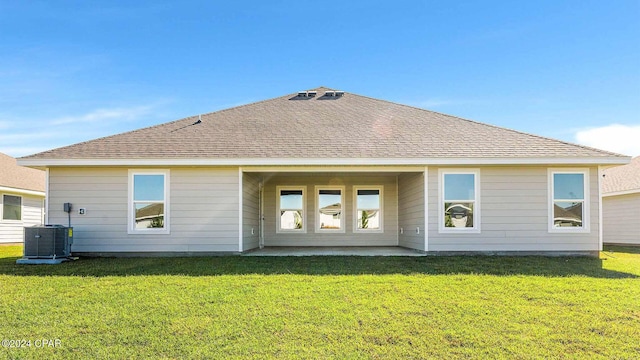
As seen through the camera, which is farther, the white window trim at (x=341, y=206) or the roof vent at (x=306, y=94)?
the roof vent at (x=306, y=94)

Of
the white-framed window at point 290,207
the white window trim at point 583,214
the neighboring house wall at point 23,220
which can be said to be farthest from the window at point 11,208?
the white window trim at point 583,214

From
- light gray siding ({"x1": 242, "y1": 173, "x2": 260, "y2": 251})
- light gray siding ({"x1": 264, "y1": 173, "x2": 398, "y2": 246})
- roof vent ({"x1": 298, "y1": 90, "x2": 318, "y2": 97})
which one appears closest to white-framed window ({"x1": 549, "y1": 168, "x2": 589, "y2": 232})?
light gray siding ({"x1": 264, "y1": 173, "x2": 398, "y2": 246})

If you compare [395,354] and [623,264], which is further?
[623,264]

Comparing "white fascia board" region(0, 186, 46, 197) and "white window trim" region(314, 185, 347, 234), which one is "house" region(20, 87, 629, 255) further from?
"white fascia board" region(0, 186, 46, 197)

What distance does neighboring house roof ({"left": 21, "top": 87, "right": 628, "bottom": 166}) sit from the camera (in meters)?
10.7

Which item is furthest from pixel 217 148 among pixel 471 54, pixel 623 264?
pixel 623 264

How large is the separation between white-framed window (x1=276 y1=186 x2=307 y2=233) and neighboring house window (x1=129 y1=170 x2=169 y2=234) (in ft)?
13.5

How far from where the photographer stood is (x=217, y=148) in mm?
11164

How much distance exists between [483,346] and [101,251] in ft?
30.3

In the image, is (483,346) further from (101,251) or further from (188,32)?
(188,32)

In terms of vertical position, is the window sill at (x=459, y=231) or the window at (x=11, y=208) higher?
the window at (x=11, y=208)

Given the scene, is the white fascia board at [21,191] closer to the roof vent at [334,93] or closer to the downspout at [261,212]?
the downspout at [261,212]

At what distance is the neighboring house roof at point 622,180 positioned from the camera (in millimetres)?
16172

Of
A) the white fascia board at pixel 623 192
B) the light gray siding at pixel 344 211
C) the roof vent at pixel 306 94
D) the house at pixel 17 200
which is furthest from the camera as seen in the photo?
the house at pixel 17 200
